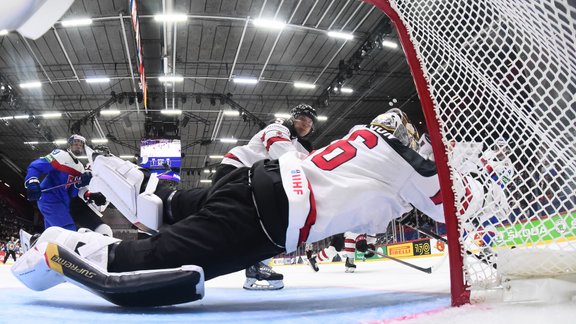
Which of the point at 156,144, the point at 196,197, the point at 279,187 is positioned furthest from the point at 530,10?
the point at 156,144

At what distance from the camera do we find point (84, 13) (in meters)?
8.98

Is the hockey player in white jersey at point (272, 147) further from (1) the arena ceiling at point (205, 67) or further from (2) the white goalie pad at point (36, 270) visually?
(1) the arena ceiling at point (205, 67)

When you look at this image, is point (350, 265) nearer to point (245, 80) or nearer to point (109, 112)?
point (245, 80)

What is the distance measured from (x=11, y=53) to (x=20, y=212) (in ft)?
61.9

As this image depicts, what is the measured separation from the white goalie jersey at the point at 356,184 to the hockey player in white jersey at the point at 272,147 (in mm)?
1020

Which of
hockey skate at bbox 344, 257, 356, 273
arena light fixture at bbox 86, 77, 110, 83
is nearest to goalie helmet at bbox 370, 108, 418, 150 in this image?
hockey skate at bbox 344, 257, 356, 273

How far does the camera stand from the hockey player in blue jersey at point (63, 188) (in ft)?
12.6

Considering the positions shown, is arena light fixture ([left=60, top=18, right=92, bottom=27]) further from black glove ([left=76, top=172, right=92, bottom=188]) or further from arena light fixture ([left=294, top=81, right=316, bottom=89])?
black glove ([left=76, top=172, right=92, bottom=188])

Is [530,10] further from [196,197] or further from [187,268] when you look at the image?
[196,197]

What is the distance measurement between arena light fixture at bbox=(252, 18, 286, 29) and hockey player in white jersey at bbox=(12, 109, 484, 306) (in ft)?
27.0

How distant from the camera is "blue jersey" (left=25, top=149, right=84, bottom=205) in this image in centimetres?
386

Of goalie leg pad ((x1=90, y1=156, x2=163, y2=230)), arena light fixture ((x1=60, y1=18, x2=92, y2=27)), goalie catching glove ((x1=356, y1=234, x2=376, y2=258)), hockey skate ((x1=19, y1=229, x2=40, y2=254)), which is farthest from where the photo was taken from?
arena light fixture ((x1=60, y1=18, x2=92, y2=27))

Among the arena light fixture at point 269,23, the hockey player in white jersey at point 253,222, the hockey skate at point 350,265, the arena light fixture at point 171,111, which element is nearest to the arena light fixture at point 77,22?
the arena light fixture at point 269,23

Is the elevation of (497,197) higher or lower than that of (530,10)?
lower
